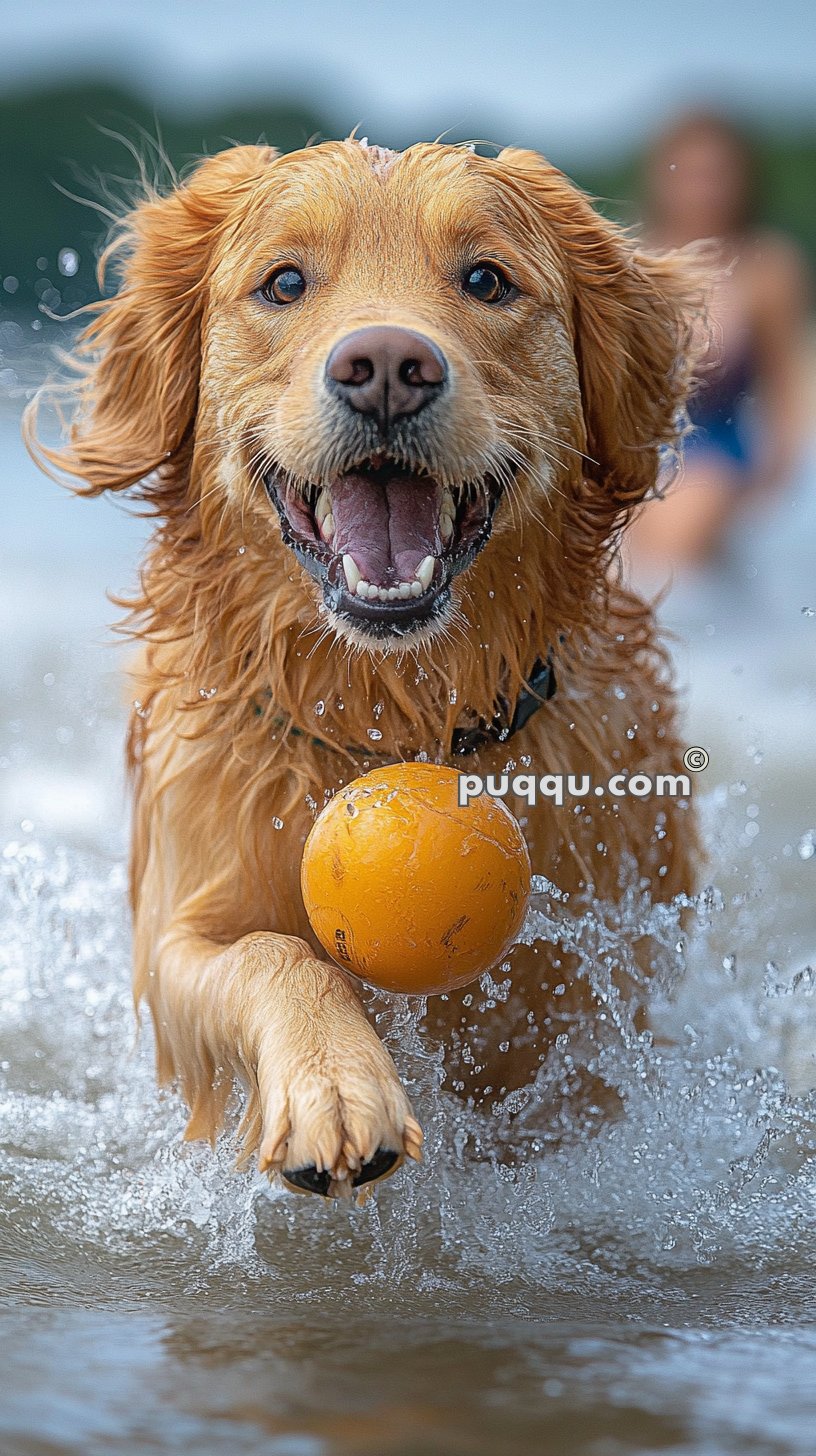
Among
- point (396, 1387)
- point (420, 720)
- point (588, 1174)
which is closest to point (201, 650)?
point (420, 720)

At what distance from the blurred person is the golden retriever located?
1.84 meters

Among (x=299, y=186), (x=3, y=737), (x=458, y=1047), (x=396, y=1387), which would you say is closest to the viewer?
(x=396, y=1387)

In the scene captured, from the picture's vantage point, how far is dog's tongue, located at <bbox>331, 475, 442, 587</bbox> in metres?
2.48

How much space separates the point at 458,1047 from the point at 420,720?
58 cm

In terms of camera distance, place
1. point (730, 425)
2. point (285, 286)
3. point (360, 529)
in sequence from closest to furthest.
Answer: point (360, 529), point (285, 286), point (730, 425)

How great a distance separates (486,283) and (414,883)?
1.03 m

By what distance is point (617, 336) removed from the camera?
2.90m

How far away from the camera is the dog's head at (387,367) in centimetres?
246

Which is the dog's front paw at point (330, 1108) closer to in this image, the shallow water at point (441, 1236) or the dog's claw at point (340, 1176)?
the dog's claw at point (340, 1176)

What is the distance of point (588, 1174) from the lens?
275 cm

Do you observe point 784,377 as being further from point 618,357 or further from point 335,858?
point 335,858

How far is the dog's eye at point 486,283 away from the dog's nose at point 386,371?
27cm

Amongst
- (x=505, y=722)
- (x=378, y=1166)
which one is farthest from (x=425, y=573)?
(x=378, y=1166)

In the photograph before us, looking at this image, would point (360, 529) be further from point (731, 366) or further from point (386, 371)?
point (731, 366)
